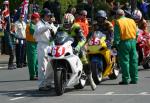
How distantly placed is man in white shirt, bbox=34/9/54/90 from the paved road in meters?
0.27

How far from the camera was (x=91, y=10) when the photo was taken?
95.5 ft

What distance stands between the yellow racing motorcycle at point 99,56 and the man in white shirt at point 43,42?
1208 millimetres

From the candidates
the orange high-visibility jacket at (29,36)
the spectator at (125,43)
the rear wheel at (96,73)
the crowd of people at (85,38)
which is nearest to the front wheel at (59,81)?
the crowd of people at (85,38)

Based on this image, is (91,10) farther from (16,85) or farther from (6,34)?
(16,85)

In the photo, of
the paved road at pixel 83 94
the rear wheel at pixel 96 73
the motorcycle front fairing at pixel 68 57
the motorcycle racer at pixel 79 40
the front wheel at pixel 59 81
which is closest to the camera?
the paved road at pixel 83 94

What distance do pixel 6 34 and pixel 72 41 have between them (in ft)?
28.1

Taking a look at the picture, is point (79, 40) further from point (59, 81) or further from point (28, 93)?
point (28, 93)

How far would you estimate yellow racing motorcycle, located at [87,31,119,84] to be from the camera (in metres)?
16.4

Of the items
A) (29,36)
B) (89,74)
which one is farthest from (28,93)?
(29,36)

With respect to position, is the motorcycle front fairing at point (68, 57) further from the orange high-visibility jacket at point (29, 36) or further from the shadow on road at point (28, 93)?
the orange high-visibility jacket at point (29, 36)

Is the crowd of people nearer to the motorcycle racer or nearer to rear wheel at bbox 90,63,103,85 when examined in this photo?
the motorcycle racer

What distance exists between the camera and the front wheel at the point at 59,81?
47.0ft

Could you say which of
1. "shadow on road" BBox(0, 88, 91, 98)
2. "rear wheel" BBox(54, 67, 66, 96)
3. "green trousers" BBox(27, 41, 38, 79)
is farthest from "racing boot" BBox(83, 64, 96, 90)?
"green trousers" BBox(27, 41, 38, 79)

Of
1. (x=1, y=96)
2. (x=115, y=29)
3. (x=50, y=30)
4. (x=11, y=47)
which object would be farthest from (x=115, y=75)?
(x=11, y=47)
